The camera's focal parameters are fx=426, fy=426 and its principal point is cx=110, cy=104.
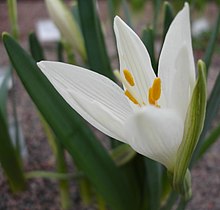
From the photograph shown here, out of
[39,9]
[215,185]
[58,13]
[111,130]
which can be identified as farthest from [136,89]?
[39,9]

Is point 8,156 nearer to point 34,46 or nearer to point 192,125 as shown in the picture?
point 34,46

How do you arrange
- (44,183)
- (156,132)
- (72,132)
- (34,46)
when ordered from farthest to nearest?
(44,183) → (34,46) → (72,132) → (156,132)

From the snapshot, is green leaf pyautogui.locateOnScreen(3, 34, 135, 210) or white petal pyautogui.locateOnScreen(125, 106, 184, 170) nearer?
white petal pyautogui.locateOnScreen(125, 106, 184, 170)

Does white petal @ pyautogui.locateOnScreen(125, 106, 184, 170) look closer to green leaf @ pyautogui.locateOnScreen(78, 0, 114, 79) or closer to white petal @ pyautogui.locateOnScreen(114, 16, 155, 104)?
white petal @ pyautogui.locateOnScreen(114, 16, 155, 104)

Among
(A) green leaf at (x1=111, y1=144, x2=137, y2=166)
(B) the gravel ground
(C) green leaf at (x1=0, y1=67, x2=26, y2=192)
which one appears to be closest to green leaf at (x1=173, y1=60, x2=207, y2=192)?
(A) green leaf at (x1=111, y1=144, x2=137, y2=166)

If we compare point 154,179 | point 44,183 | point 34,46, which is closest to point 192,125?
point 154,179

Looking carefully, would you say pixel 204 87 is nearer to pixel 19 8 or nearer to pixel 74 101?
pixel 74 101

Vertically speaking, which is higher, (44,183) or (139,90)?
(139,90)
